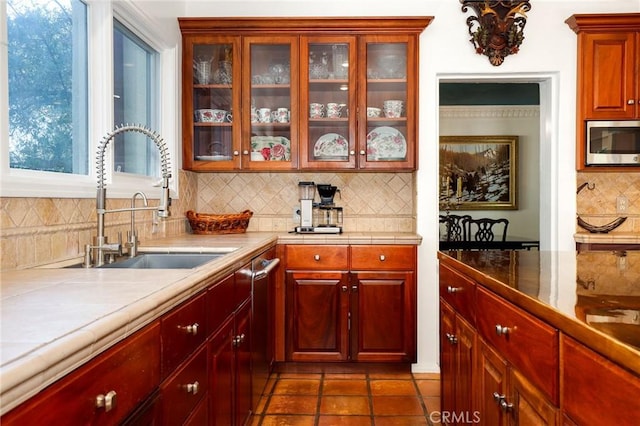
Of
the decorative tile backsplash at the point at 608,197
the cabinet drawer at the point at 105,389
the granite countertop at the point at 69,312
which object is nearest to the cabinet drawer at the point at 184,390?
the cabinet drawer at the point at 105,389

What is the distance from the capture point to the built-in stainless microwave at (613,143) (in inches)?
121

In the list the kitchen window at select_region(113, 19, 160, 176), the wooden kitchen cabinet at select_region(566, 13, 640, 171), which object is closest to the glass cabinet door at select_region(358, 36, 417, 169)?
the wooden kitchen cabinet at select_region(566, 13, 640, 171)

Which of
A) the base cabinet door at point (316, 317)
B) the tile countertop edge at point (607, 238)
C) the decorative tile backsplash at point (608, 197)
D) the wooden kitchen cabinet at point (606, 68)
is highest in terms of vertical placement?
the wooden kitchen cabinet at point (606, 68)

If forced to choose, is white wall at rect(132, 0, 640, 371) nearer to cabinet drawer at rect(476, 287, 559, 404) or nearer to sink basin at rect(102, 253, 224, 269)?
sink basin at rect(102, 253, 224, 269)

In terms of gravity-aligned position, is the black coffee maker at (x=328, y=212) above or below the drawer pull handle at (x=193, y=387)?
above

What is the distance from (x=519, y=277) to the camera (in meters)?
1.28

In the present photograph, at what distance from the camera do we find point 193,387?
1308 mm

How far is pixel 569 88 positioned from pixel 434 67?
924 millimetres

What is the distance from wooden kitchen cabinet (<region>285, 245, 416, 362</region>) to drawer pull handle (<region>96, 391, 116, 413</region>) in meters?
2.16

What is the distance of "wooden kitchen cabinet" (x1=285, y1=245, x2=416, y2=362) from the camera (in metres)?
2.95

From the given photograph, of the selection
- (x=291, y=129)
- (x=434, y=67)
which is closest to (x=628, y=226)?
(x=434, y=67)

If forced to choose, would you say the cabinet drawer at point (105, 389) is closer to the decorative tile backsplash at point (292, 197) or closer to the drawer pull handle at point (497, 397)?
the drawer pull handle at point (497, 397)

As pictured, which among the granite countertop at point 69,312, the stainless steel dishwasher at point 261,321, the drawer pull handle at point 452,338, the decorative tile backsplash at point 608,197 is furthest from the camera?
the decorative tile backsplash at point 608,197

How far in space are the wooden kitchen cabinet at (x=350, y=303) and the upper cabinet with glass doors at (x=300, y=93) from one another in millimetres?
623
